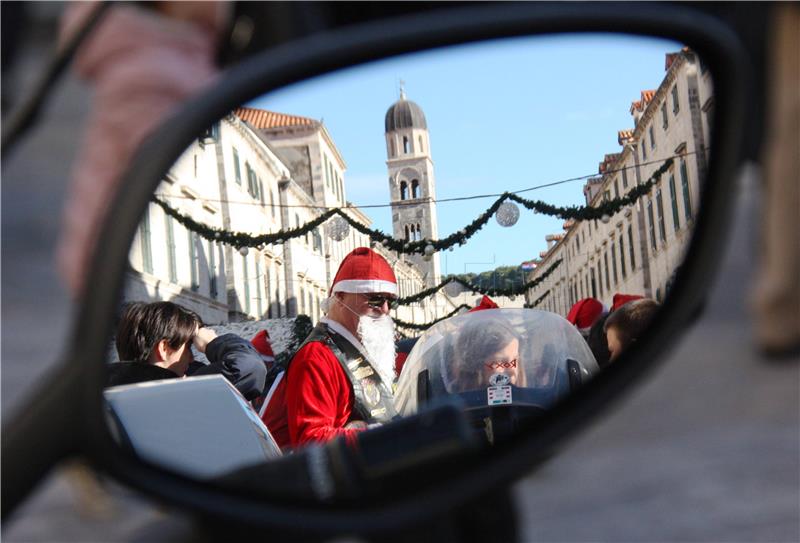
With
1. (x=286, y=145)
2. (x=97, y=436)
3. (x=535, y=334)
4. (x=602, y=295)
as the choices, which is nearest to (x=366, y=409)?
(x=535, y=334)

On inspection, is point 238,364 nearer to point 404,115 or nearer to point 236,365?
point 236,365

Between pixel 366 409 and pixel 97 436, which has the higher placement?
pixel 97 436

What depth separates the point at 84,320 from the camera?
0.46m

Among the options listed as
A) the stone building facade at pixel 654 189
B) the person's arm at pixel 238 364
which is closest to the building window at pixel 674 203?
the stone building facade at pixel 654 189

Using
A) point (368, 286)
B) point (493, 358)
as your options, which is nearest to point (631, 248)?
point (493, 358)

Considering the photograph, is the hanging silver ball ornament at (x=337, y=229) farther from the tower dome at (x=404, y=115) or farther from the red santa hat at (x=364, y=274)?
the tower dome at (x=404, y=115)

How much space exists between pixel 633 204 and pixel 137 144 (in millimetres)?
563

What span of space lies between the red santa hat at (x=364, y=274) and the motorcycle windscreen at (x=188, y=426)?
382 mm

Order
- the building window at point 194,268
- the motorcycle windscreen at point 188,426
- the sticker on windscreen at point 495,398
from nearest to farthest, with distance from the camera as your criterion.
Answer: the motorcycle windscreen at point 188,426 → the building window at point 194,268 → the sticker on windscreen at point 495,398

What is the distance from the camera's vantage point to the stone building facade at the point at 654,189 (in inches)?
26.7

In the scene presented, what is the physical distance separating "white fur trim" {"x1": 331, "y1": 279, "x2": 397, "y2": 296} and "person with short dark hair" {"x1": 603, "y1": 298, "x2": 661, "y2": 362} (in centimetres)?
116

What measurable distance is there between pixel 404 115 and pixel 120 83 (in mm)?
299

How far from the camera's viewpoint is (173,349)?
2.22 m

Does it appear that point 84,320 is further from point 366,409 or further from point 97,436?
point 366,409
